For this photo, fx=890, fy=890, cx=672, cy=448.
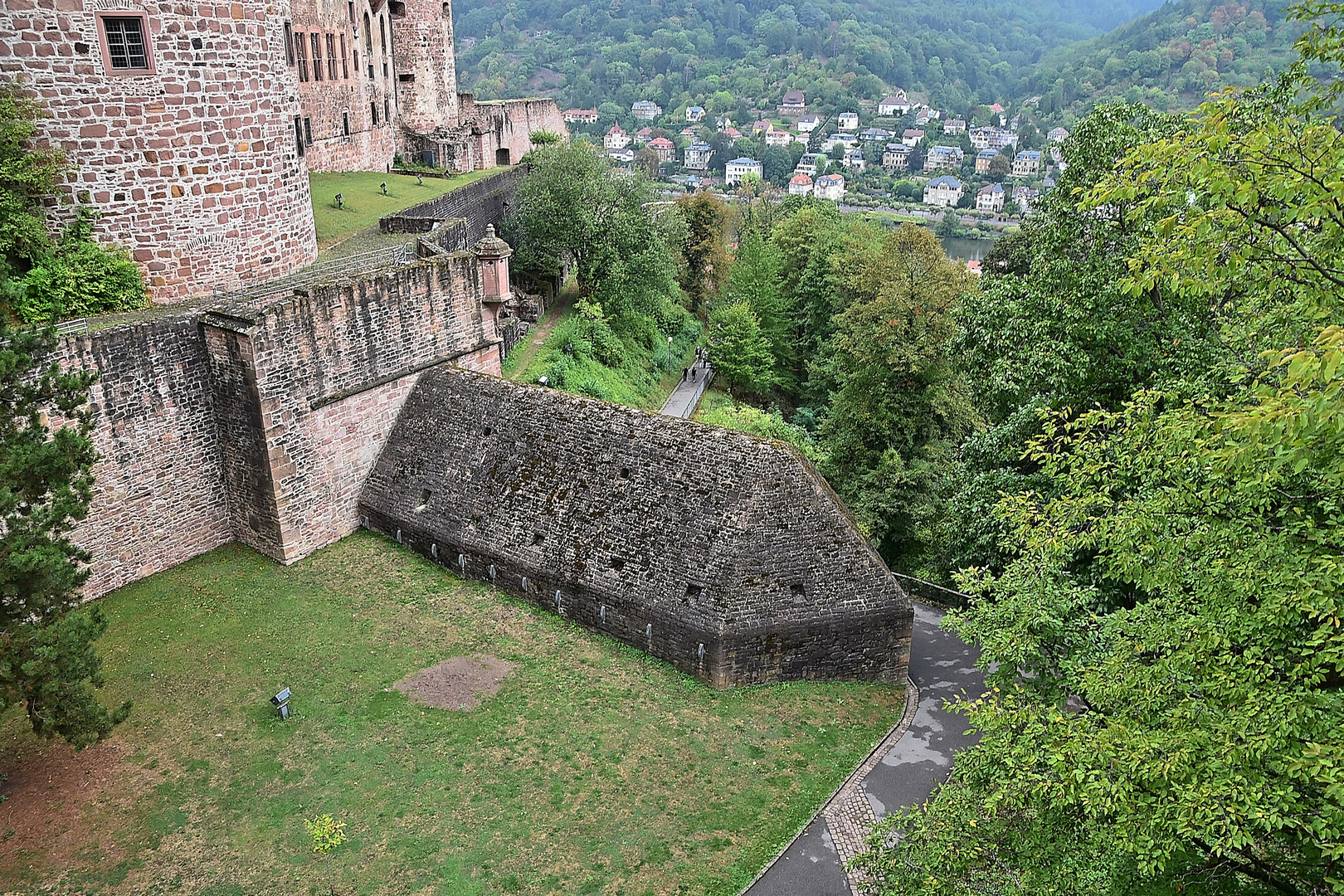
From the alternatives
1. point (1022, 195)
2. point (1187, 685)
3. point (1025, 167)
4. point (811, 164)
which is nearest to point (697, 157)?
point (811, 164)

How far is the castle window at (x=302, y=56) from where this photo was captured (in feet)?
120

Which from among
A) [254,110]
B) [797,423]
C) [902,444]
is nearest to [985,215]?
[797,423]

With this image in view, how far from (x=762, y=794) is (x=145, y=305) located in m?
15.4

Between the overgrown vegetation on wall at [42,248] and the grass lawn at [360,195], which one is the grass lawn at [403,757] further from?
the grass lawn at [360,195]

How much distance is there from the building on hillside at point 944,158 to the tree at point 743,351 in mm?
152242

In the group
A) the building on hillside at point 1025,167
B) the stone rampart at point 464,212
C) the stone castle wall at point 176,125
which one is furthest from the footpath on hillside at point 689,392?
the building on hillside at point 1025,167

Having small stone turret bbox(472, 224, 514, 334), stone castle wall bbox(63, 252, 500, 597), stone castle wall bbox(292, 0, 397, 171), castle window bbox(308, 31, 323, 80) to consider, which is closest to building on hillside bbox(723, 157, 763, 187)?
stone castle wall bbox(292, 0, 397, 171)

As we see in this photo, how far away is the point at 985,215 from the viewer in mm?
149875

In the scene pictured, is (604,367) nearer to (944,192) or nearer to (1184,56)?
(944,192)

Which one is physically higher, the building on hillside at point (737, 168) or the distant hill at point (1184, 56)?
the distant hill at point (1184, 56)

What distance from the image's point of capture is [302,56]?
36781 mm

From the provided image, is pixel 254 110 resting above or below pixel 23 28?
below

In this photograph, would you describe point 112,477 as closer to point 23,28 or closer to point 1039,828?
point 23,28

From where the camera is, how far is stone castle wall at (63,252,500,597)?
16.6 meters
